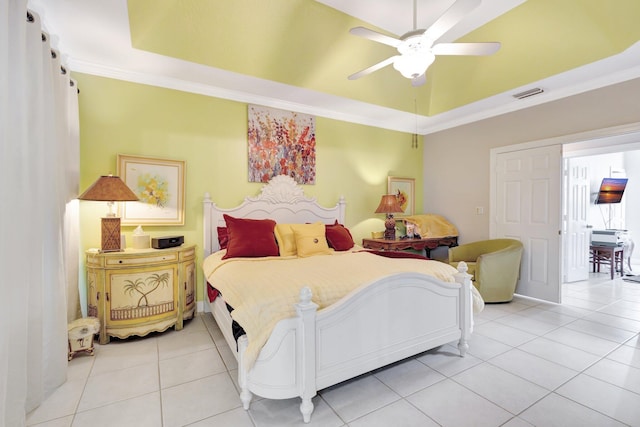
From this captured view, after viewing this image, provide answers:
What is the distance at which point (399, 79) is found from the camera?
12.8 ft

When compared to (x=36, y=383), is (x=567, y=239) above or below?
above

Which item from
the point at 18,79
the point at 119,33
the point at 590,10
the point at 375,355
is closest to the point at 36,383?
the point at 18,79

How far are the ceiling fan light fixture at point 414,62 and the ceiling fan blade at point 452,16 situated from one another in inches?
4.9

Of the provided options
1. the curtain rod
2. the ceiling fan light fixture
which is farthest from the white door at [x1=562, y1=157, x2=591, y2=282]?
the curtain rod

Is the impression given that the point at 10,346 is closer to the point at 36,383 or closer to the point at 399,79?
the point at 36,383

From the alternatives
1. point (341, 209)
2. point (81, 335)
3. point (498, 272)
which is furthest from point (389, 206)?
point (81, 335)

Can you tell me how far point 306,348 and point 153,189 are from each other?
99.7 inches

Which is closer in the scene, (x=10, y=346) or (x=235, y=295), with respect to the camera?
(x=10, y=346)

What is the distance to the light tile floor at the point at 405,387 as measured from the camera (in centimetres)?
169

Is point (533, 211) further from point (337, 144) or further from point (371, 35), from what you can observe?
point (371, 35)

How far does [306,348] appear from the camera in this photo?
1.64m

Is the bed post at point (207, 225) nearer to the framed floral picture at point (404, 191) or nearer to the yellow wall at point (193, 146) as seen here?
the yellow wall at point (193, 146)

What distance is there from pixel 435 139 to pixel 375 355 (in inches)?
169

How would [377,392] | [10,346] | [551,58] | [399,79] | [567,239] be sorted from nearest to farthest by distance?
[10,346] < [377,392] < [551,58] < [399,79] < [567,239]
